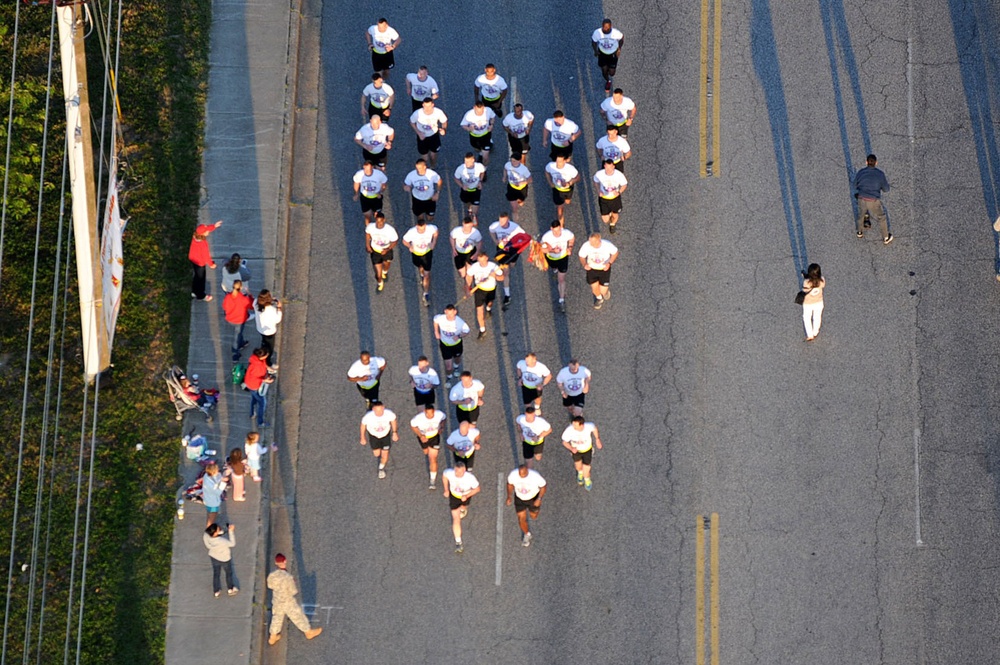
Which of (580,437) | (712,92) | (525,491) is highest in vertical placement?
(712,92)

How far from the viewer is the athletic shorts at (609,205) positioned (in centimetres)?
2266

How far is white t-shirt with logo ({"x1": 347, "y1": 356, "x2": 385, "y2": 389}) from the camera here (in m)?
21.0

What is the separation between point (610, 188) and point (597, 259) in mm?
1314

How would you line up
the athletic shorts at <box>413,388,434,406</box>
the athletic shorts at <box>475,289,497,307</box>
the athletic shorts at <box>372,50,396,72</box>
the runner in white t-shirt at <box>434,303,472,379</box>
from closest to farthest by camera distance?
the runner in white t-shirt at <box>434,303,472,379</box>
the athletic shorts at <box>413,388,434,406</box>
the athletic shorts at <box>475,289,497,307</box>
the athletic shorts at <box>372,50,396,72</box>

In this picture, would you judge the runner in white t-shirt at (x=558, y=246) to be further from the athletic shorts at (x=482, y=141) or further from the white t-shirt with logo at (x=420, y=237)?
the athletic shorts at (x=482, y=141)

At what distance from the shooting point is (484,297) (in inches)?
869

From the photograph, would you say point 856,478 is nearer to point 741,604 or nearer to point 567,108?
point 741,604

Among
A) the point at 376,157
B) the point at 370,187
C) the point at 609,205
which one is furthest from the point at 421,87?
A: the point at 609,205

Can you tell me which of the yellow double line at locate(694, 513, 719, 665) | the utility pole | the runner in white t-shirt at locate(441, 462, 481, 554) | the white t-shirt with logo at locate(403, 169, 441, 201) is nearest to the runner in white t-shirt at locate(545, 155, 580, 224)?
the white t-shirt with logo at locate(403, 169, 441, 201)

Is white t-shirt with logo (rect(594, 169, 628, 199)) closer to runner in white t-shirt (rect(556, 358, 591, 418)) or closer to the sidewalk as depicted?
runner in white t-shirt (rect(556, 358, 591, 418))

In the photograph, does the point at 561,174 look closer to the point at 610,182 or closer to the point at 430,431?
the point at 610,182

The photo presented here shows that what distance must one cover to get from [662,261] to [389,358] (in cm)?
470

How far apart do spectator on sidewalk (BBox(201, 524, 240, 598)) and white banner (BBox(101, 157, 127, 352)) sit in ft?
11.4

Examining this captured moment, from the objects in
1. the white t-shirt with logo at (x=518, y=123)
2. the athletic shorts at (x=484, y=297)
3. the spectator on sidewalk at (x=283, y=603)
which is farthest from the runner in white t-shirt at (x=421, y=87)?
the spectator on sidewalk at (x=283, y=603)
